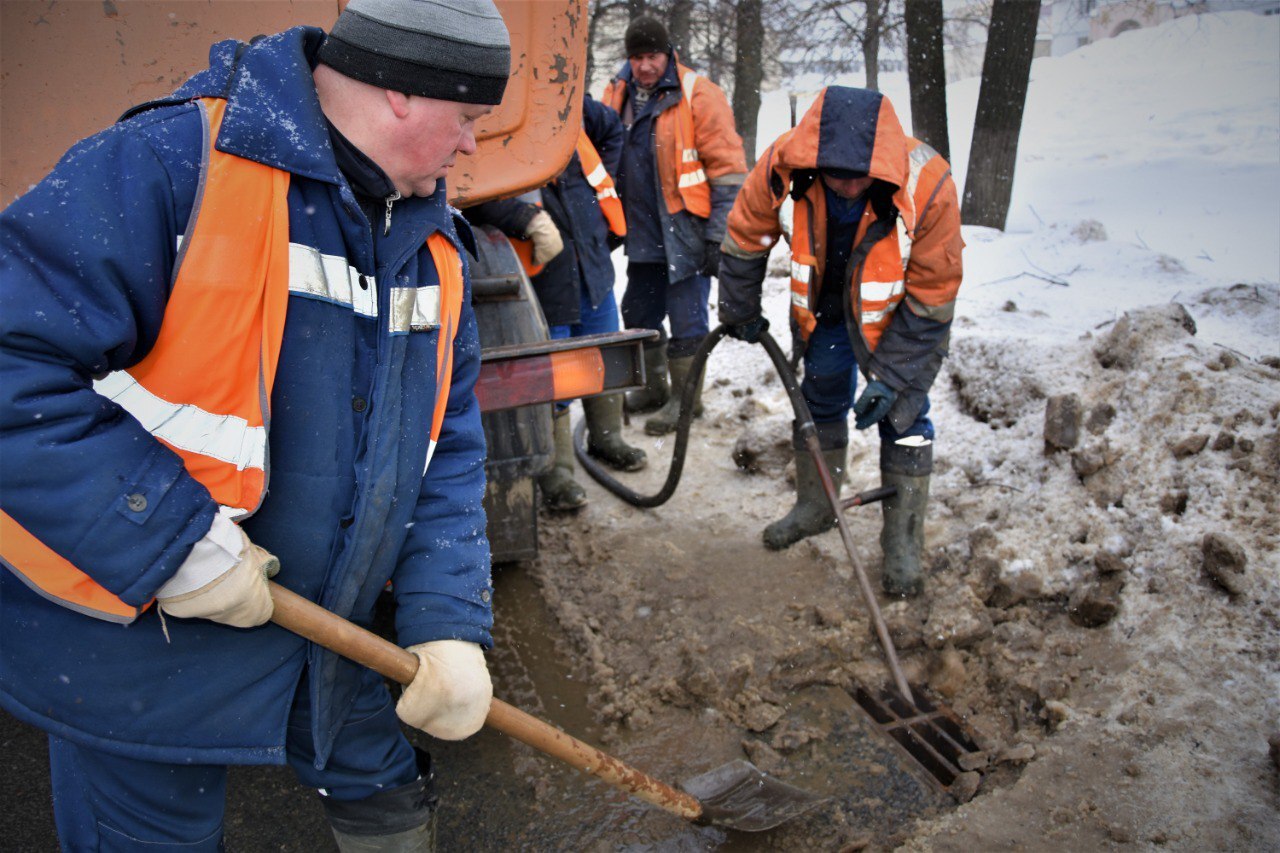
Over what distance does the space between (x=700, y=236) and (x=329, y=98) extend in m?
3.55

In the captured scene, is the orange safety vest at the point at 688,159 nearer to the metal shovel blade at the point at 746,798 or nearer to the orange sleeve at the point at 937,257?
the orange sleeve at the point at 937,257

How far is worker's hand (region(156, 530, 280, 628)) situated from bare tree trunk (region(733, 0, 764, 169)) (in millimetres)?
9189

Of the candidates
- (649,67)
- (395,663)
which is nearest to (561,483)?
(649,67)

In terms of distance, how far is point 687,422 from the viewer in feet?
12.9

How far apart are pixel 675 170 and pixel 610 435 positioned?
1.47 meters

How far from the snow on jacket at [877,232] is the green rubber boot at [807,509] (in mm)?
579

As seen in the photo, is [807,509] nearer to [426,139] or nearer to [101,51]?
[426,139]

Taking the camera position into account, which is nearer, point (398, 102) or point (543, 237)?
point (398, 102)

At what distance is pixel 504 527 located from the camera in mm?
3064

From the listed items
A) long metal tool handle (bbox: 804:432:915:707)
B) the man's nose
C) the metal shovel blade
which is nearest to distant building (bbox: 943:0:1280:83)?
long metal tool handle (bbox: 804:432:915:707)

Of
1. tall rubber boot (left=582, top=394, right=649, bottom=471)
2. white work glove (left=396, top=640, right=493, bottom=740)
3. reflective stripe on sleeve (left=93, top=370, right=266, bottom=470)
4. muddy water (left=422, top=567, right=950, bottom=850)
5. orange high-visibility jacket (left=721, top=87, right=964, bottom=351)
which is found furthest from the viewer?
tall rubber boot (left=582, top=394, right=649, bottom=471)

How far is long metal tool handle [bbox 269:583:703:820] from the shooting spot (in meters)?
1.51

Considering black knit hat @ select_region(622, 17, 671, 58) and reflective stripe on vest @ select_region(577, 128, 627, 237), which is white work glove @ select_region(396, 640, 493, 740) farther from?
black knit hat @ select_region(622, 17, 671, 58)

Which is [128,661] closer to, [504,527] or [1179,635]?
[504,527]
